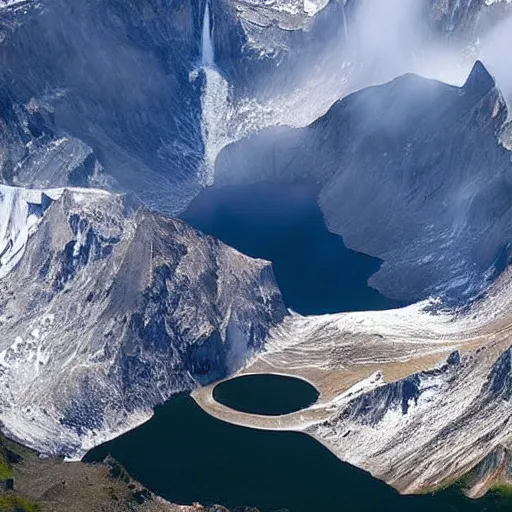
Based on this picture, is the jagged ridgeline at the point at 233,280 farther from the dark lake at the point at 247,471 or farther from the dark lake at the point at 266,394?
the dark lake at the point at 247,471

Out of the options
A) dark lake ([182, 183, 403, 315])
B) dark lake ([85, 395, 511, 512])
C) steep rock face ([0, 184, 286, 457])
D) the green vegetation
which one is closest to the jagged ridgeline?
steep rock face ([0, 184, 286, 457])

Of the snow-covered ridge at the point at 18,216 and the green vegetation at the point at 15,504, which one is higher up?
the snow-covered ridge at the point at 18,216

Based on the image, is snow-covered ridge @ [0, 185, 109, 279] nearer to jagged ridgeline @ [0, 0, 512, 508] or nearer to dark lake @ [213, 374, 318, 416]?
jagged ridgeline @ [0, 0, 512, 508]

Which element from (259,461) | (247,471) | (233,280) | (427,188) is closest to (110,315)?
(233,280)

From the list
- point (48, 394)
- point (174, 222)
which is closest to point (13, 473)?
point (48, 394)

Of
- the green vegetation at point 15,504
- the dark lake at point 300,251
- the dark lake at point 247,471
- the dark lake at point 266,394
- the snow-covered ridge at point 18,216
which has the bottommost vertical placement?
the dark lake at point 247,471

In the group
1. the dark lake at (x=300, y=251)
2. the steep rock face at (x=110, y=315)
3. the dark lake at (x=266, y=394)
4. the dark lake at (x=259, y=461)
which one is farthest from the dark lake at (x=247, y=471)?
the dark lake at (x=300, y=251)
